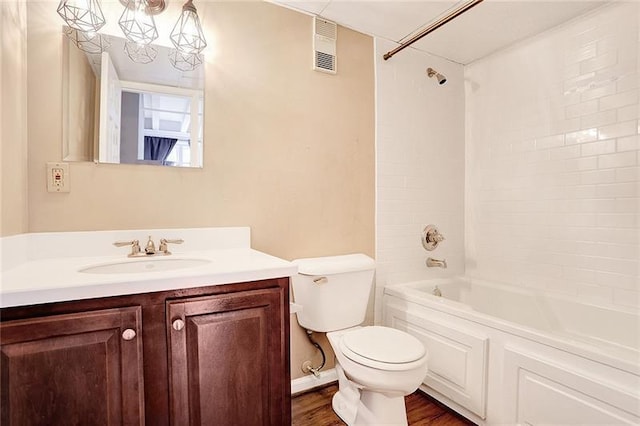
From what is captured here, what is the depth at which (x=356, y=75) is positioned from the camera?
7.07 feet

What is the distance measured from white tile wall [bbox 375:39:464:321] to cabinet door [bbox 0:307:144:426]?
1.55 metres

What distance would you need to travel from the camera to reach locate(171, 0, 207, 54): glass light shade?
1573 millimetres

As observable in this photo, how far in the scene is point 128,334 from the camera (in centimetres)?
98

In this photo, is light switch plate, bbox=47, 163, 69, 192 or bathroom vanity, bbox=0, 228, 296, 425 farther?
light switch plate, bbox=47, 163, 69, 192

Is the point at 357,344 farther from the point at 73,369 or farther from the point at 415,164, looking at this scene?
the point at 415,164

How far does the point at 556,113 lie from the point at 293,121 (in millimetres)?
1644

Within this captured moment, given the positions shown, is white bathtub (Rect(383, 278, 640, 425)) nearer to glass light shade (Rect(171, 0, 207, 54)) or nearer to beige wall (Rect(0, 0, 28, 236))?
glass light shade (Rect(171, 0, 207, 54))

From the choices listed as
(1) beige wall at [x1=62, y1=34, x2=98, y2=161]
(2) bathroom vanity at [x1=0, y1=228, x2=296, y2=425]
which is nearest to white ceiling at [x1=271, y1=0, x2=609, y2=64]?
(1) beige wall at [x1=62, y1=34, x2=98, y2=161]

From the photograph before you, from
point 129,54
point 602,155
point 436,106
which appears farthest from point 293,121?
point 602,155

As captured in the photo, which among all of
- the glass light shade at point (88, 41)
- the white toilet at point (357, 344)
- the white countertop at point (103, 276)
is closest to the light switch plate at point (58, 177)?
the white countertop at point (103, 276)

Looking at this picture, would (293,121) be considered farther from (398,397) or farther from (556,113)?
(556,113)

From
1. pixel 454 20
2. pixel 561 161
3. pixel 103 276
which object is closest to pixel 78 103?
pixel 103 276

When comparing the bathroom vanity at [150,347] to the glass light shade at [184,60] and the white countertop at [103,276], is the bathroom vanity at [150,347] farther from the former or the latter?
the glass light shade at [184,60]

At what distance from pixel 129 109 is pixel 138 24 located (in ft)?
1.24
